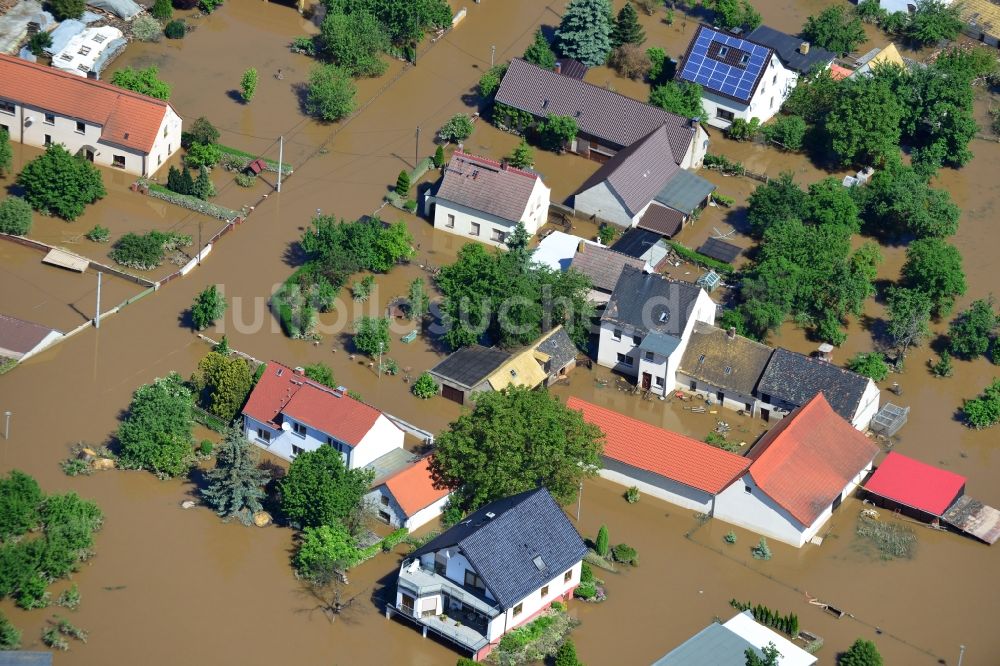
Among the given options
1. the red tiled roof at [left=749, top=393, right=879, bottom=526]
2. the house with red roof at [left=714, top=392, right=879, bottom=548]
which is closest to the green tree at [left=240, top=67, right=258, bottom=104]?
the red tiled roof at [left=749, top=393, right=879, bottom=526]

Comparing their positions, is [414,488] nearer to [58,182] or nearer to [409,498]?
[409,498]

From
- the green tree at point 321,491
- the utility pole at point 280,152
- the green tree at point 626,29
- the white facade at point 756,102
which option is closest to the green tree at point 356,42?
the utility pole at point 280,152

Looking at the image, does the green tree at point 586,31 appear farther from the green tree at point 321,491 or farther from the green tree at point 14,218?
the green tree at point 321,491

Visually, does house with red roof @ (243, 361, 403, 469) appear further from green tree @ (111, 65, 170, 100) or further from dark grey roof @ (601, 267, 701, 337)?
green tree @ (111, 65, 170, 100)

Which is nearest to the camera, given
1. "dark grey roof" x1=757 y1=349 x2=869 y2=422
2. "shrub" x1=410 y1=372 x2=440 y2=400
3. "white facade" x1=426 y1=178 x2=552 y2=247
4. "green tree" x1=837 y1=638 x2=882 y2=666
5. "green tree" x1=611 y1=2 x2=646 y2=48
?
"green tree" x1=837 y1=638 x2=882 y2=666

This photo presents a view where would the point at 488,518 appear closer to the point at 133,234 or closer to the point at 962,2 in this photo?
the point at 133,234

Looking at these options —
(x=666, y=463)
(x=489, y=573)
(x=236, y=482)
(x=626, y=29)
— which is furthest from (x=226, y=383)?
(x=626, y=29)
